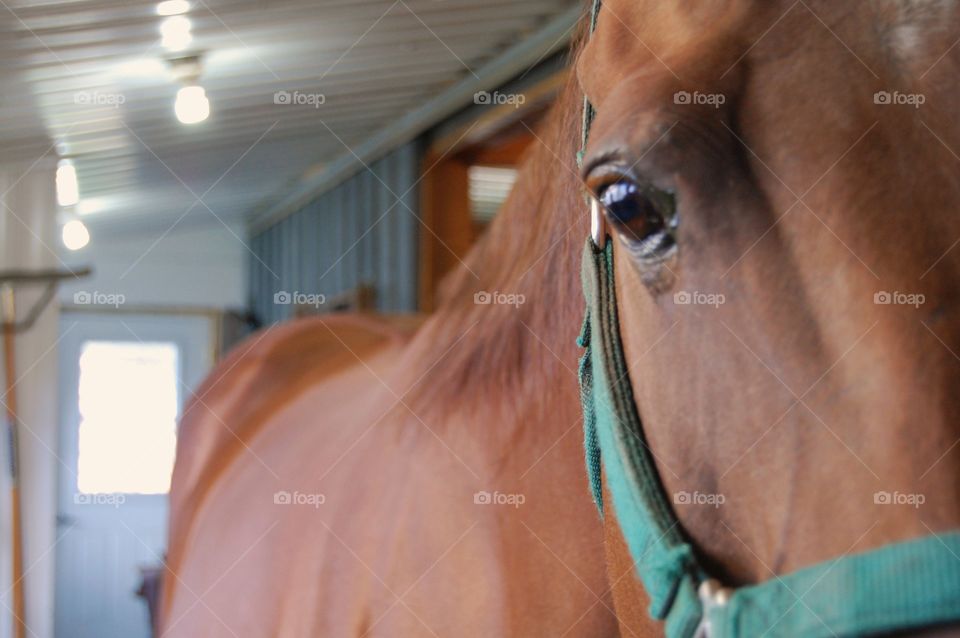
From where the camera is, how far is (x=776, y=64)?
578 millimetres

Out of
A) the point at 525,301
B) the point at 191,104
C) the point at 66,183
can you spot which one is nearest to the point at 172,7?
the point at 191,104

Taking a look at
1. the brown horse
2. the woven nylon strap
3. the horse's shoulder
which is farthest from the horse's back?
the woven nylon strap

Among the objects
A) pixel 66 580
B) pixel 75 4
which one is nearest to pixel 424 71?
pixel 75 4

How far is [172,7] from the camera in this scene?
2428mm

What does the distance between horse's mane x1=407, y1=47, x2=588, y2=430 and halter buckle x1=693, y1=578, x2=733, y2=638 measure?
32 cm

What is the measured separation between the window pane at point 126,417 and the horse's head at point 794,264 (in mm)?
6187

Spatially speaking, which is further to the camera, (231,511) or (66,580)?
(66,580)

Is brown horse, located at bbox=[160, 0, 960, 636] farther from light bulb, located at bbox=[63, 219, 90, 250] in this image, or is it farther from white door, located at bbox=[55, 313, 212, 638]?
white door, located at bbox=[55, 313, 212, 638]

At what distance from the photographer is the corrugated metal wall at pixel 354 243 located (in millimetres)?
4656

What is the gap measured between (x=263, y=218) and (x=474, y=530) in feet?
20.4

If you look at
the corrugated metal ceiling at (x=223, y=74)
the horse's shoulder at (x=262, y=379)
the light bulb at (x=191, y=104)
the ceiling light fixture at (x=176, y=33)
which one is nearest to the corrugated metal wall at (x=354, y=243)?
the corrugated metal ceiling at (x=223, y=74)

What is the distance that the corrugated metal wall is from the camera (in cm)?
466

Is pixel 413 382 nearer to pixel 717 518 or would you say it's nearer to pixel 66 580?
pixel 717 518

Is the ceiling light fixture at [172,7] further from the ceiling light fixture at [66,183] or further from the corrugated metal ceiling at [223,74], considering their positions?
the ceiling light fixture at [66,183]
